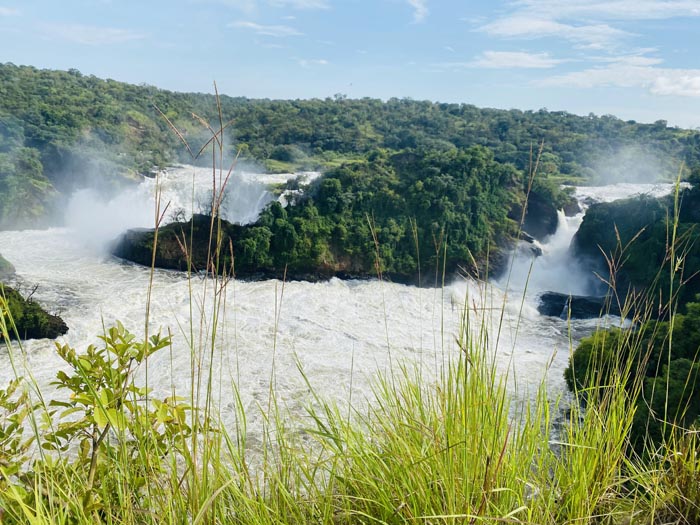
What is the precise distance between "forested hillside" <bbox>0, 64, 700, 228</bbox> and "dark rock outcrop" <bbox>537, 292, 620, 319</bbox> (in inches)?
348

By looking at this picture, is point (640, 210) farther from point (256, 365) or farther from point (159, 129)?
point (159, 129)

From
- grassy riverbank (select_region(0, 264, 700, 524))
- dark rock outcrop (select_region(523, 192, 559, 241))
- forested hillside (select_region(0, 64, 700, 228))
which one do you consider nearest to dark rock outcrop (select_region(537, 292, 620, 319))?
dark rock outcrop (select_region(523, 192, 559, 241))

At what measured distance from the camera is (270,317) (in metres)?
13.3

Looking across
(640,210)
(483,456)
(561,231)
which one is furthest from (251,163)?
(483,456)

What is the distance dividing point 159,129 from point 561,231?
953 inches

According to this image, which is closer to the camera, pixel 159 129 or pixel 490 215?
pixel 490 215

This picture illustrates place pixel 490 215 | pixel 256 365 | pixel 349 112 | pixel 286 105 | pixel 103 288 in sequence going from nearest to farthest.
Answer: pixel 256 365 → pixel 103 288 → pixel 490 215 → pixel 349 112 → pixel 286 105

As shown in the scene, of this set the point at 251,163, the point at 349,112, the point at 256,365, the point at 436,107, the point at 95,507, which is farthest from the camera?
the point at 436,107

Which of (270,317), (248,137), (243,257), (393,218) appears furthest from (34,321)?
(248,137)

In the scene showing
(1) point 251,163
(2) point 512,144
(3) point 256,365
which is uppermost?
(2) point 512,144

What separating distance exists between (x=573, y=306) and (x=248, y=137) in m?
26.9

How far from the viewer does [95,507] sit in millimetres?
1356

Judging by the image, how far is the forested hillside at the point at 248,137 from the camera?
25047 mm

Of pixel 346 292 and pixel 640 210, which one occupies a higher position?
pixel 640 210
